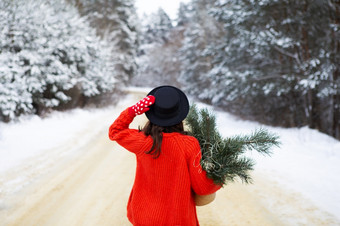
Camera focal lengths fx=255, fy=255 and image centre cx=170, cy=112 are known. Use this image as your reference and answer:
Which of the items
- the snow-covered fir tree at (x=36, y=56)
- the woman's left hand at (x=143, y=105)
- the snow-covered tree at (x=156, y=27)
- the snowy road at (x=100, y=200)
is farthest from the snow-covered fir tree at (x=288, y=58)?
the snow-covered tree at (x=156, y=27)

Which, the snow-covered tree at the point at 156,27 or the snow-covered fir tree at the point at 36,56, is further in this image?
the snow-covered tree at the point at 156,27

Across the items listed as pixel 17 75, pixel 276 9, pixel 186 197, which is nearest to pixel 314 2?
pixel 276 9

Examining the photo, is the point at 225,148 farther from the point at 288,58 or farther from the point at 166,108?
the point at 288,58

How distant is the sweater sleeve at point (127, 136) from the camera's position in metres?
1.63

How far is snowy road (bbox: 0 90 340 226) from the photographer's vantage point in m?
3.44

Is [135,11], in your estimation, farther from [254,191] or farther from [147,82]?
[254,191]

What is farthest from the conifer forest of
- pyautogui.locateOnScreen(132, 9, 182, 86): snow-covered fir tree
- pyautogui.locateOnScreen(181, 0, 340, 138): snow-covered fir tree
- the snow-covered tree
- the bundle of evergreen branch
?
the snow-covered tree

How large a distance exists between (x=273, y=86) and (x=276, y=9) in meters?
2.87

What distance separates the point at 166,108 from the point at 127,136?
0.32 meters

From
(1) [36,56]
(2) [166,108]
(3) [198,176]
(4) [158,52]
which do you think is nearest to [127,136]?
(2) [166,108]

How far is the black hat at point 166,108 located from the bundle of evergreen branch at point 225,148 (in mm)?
295

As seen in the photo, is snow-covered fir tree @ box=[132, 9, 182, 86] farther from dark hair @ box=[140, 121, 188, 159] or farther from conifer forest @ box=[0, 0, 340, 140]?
dark hair @ box=[140, 121, 188, 159]

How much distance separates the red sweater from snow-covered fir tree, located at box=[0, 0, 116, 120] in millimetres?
7441

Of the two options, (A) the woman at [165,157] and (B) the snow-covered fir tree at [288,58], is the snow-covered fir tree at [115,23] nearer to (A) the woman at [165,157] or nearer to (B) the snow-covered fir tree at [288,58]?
(B) the snow-covered fir tree at [288,58]
